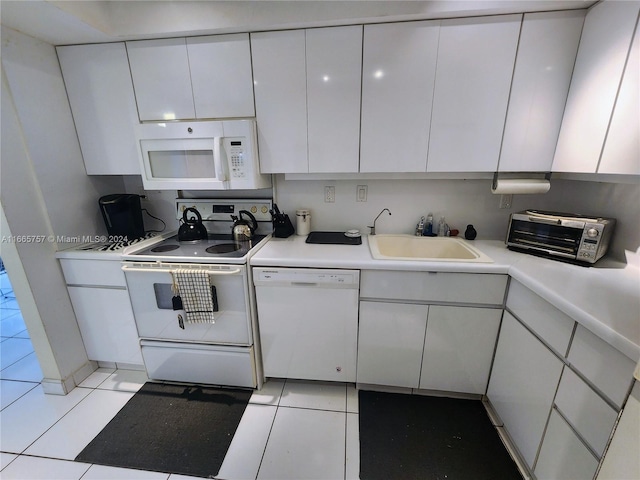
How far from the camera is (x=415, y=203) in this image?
198 centimetres

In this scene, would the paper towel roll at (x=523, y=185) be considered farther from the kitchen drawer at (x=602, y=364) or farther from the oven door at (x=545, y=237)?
the kitchen drawer at (x=602, y=364)

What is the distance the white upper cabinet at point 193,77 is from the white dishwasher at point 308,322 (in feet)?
3.55

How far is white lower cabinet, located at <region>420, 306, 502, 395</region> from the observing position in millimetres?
1525

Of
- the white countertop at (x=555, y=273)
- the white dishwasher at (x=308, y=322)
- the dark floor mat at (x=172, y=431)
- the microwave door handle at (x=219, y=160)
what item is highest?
the microwave door handle at (x=219, y=160)

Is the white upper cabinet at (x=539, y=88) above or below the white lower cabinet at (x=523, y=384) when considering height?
above

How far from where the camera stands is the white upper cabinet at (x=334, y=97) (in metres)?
1.51

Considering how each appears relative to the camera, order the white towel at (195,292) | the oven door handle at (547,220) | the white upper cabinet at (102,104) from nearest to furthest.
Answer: the oven door handle at (547,220)
the white towel at (195,292)
the white upper cabinet at (102,104)

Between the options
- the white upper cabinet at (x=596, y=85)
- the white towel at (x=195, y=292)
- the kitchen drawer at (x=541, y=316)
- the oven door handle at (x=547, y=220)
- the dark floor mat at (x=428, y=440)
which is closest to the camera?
the kitchen drawer at (x=541, y=316)

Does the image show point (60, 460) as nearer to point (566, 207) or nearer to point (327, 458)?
point (327, 458)

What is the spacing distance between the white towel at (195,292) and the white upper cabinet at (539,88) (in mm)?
1908

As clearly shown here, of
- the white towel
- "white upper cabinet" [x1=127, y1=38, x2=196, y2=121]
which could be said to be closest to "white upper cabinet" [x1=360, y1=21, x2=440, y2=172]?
"white upper cabinet" [x1=127, y1=38, x2=196, y2=121]

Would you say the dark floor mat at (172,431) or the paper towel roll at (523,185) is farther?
the paper towel roll at (523,185)

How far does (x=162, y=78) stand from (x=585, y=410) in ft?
8.63

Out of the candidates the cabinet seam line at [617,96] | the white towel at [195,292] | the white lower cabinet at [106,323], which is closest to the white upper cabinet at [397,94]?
the cabinet seam line at [617,96]
